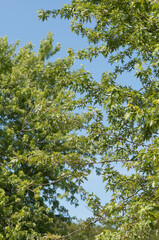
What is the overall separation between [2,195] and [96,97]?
6887mm

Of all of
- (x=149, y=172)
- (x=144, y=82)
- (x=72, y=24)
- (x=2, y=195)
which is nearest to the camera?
(x=149, y=172)

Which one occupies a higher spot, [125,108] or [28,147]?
[28,147]

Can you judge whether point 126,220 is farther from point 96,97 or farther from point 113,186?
point 96,97

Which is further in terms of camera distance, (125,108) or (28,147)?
(28,147)

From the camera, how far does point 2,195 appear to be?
12695 millimetres

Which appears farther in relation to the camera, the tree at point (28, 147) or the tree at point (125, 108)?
the tree at point (28, 147)

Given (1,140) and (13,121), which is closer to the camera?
(1,140)

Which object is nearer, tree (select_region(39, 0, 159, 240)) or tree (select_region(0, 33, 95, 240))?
tree (select_region(39, 0, 159, 240))

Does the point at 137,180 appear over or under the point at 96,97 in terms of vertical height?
under

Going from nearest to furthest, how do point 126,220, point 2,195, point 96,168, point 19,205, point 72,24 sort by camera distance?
point 126,220
point 72,24
point 2,195
point 19,205
point 96,168

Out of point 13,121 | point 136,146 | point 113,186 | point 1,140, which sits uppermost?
point 13,121

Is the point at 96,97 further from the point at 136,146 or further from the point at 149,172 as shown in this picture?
the point at 149,172

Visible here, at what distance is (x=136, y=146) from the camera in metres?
8.23

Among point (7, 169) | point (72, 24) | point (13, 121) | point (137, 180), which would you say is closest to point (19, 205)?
point (7, 169)
